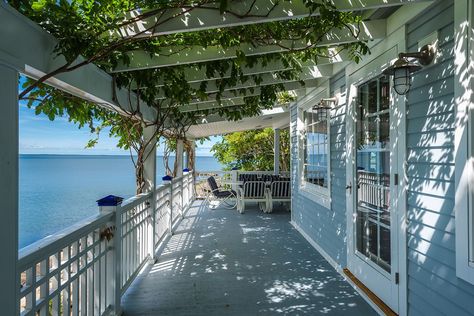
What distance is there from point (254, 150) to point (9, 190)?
43.7ft

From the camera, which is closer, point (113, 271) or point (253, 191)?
point (113, 271)

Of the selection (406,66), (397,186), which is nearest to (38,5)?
(406,66)

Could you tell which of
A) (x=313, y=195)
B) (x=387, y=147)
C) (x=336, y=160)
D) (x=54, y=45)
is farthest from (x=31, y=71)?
(x=313, y=195)

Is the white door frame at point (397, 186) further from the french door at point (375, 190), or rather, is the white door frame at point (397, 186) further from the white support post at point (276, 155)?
the white support post at point (276, 155)

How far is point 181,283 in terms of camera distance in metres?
3.55

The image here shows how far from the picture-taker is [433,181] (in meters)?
2.22

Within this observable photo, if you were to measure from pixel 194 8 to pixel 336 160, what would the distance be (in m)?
2.75

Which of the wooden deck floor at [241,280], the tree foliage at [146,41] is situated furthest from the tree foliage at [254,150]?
the tree foliage at [146,41]

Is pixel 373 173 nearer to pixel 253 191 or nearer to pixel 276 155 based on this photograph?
pixel 253 191

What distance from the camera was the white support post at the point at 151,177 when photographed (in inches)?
169

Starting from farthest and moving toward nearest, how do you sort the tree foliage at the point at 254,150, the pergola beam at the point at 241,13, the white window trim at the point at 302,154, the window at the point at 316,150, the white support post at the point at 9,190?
the tree foliage at the point at 254,150 < the window at the point at 316,150 < the white window trim at the point at 302,154 < the pergola beam at the point at 241,13 < the white support post at the point at 9,190

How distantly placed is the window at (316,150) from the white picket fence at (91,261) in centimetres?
247

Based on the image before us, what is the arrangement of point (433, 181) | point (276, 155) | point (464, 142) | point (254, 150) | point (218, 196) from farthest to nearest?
1. point (254, 150)
2. point (276, 155)
3. point (218, 196)
4. point (433, 181)
5. point (464, 142)

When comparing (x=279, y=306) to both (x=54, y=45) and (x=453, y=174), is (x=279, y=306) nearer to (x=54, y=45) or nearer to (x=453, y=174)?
(x=453, y=174)
